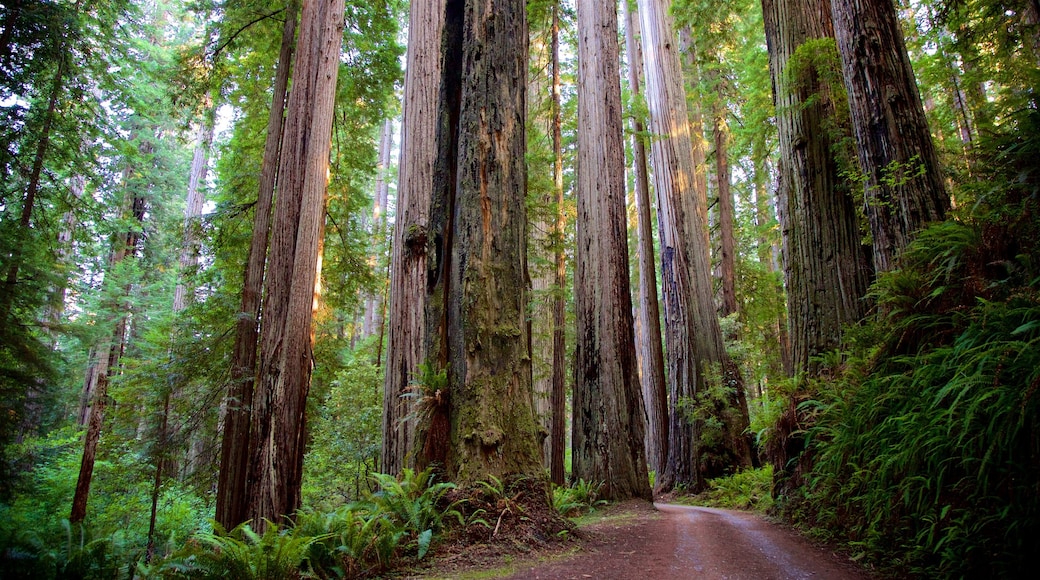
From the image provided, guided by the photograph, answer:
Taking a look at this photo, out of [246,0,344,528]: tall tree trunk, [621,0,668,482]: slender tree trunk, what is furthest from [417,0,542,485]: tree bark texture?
[621,0,668,482]: slender tree trunk

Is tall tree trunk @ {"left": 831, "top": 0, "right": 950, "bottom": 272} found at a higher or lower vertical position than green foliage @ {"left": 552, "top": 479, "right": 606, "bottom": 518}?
higher

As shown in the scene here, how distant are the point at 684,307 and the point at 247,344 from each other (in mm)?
7858

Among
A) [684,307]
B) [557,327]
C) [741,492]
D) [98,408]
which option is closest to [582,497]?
[741,492]

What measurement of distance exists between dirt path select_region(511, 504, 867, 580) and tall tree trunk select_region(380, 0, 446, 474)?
7.90ft

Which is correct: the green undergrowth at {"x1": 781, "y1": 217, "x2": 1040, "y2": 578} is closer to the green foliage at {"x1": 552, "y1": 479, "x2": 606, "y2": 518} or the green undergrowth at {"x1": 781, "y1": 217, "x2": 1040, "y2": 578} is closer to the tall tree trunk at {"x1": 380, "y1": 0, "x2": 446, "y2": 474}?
the green foliage at {"x1": 552, "y1": 479, "x2": 606, "y2": 518}

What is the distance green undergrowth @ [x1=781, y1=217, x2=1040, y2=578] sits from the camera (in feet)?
8.09

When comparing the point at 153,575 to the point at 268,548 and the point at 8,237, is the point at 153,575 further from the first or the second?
the point at 8,237

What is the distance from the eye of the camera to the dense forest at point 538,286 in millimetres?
3166

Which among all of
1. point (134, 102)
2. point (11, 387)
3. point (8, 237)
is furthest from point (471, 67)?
point (134, 102)

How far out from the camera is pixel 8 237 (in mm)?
7535

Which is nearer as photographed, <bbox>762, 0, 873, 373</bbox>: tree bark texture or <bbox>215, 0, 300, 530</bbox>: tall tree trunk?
<bbox>762, 0, 873, 373</bbox>: tree bark texture

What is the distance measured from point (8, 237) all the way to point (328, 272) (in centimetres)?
522

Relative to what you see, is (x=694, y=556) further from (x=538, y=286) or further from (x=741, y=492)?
(x=538, y=286)

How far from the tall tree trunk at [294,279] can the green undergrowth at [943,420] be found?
6212 millimetres
